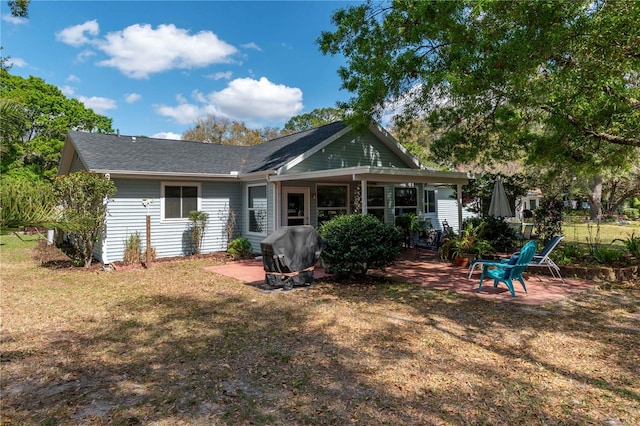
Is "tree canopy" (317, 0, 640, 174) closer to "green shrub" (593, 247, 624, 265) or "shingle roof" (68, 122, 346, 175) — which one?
"green shrub" (593, 247, 624, 265)

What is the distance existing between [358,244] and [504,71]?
188 inches

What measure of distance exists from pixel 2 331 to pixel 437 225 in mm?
16952

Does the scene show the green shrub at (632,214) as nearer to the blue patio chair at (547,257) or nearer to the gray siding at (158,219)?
the blue patio chair at (547,257)

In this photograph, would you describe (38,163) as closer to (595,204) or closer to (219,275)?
(219,275)

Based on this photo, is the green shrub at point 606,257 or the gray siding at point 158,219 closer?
the green shrub at point 606,257

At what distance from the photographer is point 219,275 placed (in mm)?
Result: 9508

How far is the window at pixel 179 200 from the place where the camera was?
12.1m

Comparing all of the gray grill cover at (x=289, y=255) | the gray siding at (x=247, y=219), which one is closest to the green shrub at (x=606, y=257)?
the gray grill cover at (x=289, y=255)

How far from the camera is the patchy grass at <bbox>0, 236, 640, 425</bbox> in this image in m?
3.16

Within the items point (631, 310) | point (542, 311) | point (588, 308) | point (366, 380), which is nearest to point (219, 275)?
point (366, 380)

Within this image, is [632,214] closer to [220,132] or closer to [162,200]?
[162,200]

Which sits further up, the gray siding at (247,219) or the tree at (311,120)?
the tree at (311,120)

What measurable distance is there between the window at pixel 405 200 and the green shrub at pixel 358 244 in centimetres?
687

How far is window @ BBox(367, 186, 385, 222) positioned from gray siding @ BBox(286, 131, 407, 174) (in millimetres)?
978
